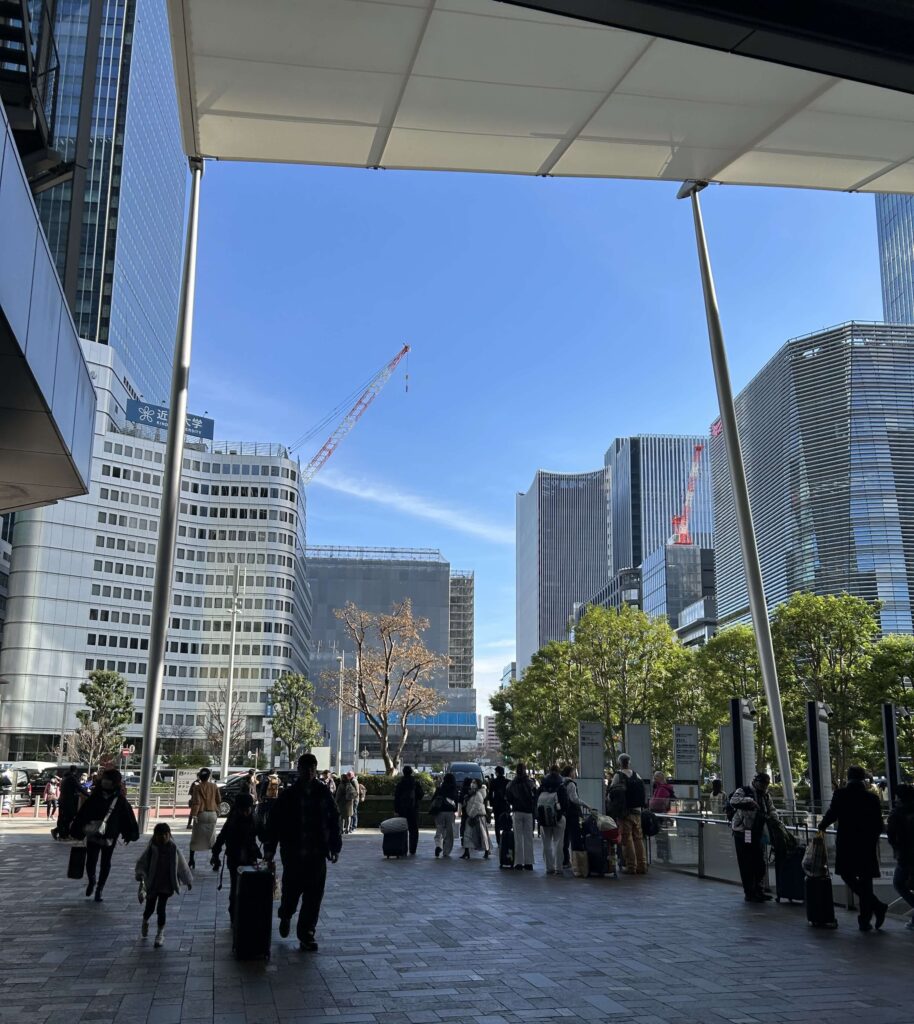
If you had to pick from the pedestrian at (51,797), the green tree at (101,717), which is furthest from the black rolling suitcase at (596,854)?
the green tree at (101,717)

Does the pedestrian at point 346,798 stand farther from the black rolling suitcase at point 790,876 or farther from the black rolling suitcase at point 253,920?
the black rolling suitcase at point 253,920

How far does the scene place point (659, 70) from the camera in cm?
928

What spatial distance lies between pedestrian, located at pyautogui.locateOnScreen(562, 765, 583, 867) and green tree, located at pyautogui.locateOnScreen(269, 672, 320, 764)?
5796cm

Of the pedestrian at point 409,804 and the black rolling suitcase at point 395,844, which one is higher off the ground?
the pedestrian at point 409,804

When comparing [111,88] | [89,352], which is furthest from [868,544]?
[111,88]

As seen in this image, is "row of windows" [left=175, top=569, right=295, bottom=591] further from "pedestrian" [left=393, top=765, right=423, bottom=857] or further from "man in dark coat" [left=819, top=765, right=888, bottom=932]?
"man in dark coat" [left=819, top=765, right=888, bottom=932]

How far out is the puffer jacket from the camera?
37.8 feet

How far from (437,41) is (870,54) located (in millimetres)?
Answer: 5819

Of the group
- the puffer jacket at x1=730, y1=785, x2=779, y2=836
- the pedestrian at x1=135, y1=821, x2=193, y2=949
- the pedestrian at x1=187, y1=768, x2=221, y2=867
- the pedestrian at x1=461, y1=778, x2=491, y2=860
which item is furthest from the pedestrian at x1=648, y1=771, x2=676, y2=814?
the pedestrian at x1=135, y1=821, x2=193, y2=949

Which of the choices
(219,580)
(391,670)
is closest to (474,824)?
(391,670)

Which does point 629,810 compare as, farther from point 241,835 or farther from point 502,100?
point 502,100

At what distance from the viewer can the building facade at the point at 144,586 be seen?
87.2 metres

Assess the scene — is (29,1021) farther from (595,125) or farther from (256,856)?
(595,125)

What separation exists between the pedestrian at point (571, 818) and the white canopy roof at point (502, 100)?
9.06 meters
